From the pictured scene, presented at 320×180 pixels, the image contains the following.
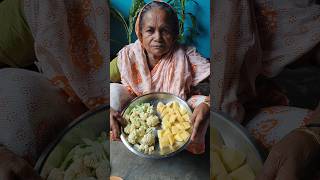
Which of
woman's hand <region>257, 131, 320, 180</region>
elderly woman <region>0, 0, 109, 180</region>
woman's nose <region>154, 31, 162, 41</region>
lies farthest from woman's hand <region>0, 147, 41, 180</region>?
woman's hand <region>257, 131, 320, 180</region>

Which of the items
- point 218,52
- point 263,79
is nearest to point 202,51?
point 218,52

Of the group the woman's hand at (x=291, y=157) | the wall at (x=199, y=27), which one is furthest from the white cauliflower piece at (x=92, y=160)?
the woman's hand at (x=291, y=157)

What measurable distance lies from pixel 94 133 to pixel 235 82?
39 cm

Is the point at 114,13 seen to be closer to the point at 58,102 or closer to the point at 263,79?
the point at 58,102

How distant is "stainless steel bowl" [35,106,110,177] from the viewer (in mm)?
1039

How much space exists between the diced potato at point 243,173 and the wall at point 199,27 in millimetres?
292

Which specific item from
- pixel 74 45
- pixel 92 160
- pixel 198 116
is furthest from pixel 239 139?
pixel 74 45

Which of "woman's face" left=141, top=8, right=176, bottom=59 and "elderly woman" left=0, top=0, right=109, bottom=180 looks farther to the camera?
"elderly woman" left=0, top=0, right=109, bottom=180

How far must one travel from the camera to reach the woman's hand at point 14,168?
981mm

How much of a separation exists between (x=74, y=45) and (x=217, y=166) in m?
0.48

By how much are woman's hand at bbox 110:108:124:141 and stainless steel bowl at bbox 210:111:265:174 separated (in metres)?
0.23

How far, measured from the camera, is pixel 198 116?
0.95m

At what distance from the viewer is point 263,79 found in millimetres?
1117

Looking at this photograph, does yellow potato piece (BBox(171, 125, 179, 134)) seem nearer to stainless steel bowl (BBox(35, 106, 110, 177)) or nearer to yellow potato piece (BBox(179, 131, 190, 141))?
yellow potato piece (BBox(179, 131, 190, 141))
